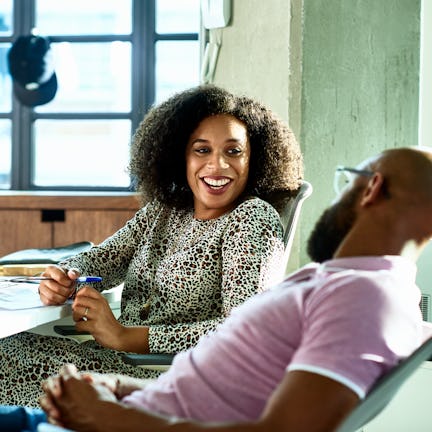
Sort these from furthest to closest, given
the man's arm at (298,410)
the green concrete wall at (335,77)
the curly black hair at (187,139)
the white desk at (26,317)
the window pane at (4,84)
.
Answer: the window pane at (4,84)
the green concrete wall at (335,77)
the curly black hair at (187,139)
the white desk at (26,317)
the man's arm at (298,410)

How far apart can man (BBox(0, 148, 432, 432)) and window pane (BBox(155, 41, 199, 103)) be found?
437cm

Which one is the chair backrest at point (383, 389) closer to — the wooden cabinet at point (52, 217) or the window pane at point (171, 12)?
the wooden cabinet at point (52, 217)

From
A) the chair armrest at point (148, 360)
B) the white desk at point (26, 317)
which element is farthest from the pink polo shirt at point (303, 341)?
the chair armrest at point (148, 360)

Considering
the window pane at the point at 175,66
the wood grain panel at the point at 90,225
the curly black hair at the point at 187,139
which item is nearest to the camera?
the curly black hair at the point at 187,139

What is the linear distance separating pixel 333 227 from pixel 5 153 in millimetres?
4717

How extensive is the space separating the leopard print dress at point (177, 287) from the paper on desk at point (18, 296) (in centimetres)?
13

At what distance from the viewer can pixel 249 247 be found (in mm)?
2184

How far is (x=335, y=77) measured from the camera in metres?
3.38

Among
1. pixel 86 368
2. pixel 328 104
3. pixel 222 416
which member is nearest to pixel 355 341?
pixel 222 416

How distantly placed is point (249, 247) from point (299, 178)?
1.57 feet

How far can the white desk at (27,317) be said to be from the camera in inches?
73.2

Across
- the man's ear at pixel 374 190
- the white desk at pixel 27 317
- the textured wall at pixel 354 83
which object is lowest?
the white desk at pixel 27 317

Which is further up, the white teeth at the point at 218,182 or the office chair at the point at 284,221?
the white teeth at the point at 218,182

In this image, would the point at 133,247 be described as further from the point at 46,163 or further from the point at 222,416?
the point at 46,163
